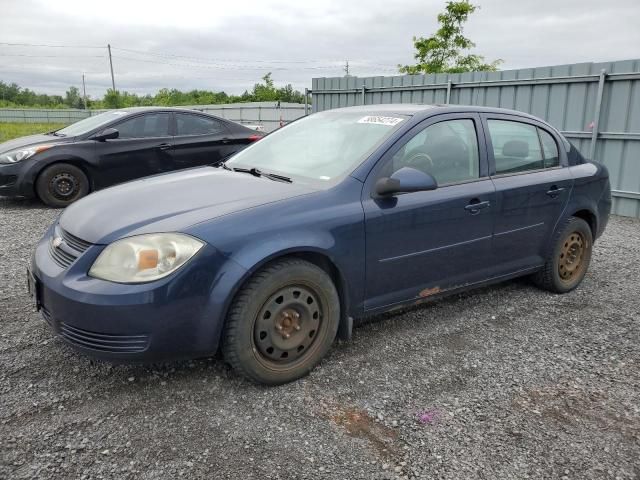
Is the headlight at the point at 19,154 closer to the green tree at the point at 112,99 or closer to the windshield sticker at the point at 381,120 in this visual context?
the windshield sticker at the point at 381,120

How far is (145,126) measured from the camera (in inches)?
310

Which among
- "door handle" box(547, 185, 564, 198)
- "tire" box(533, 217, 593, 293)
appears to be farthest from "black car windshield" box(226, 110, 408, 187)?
"tire" box(533, 217, 593, 293)

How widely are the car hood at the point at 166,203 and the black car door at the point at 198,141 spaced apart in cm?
465

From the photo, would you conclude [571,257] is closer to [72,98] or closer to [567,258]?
[567,258]

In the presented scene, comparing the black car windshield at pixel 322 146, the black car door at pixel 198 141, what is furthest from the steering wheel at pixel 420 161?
the black car door at pixel 198 141

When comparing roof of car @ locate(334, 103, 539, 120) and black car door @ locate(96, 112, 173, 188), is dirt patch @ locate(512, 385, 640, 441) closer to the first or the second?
roof of car @ locate(334, 103, 539, 120)

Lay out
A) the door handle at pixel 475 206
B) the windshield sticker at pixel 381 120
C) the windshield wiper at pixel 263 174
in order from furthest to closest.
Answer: the door handle at pixel 475 206 → the windshield sticker at pixel 381 120 → the windshield wiper at pixel 263 174

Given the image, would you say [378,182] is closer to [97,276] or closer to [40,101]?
[97,276]

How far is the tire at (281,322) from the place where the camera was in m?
2.71

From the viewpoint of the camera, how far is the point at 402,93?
11344mm

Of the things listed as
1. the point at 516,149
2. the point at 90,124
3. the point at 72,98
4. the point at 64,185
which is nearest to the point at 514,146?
the point at 516,149

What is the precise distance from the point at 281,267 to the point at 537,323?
7.07 ft

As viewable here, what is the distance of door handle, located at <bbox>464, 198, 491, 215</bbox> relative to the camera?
3588mm

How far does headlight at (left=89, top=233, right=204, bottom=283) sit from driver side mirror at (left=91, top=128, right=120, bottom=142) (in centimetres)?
543
